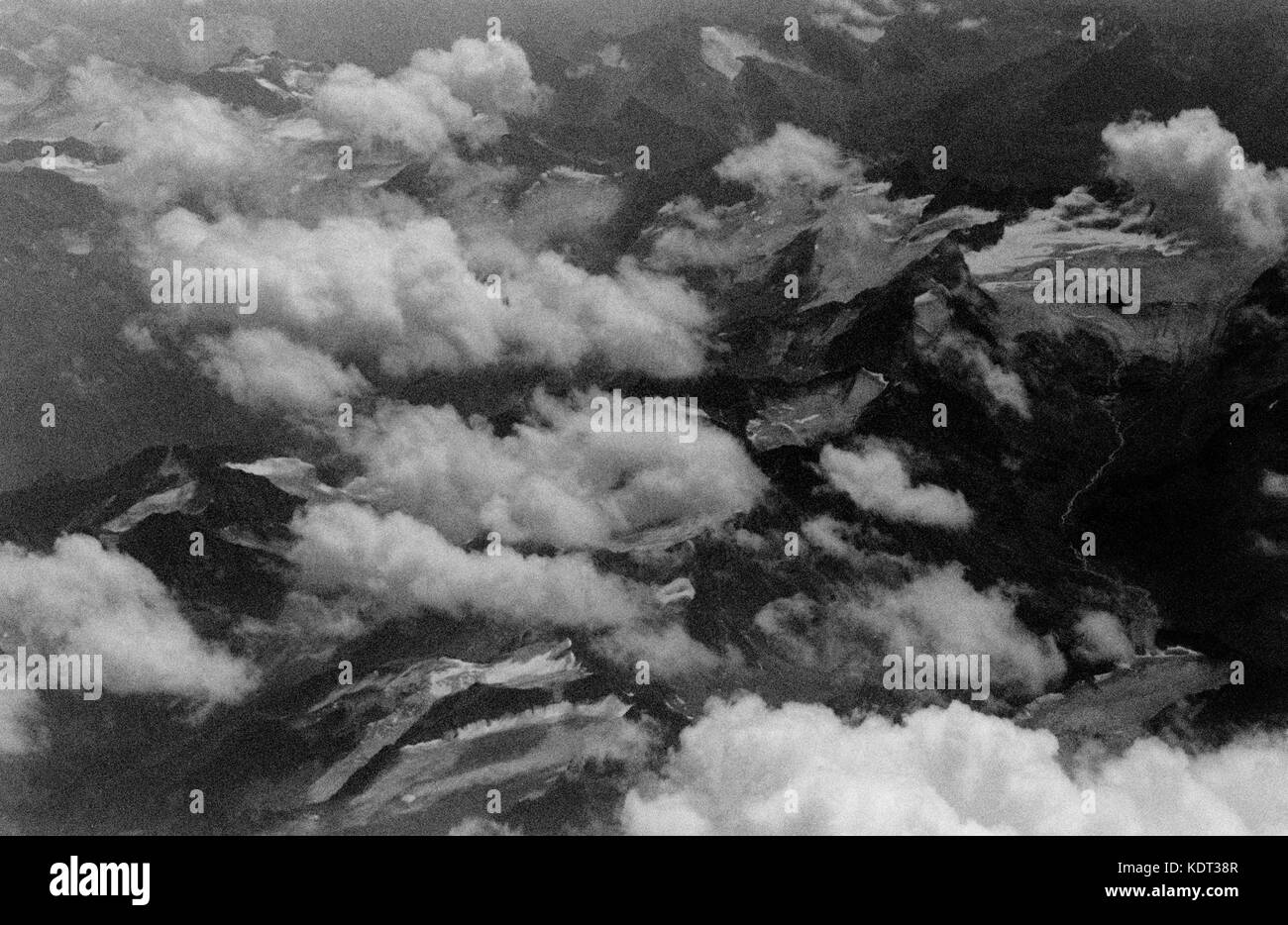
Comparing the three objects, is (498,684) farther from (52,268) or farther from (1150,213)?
(1150,213)

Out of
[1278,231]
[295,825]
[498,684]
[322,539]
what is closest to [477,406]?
[322,539]

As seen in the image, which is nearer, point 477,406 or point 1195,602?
point 477,406

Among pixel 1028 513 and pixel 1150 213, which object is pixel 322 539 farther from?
pixel 1150 213

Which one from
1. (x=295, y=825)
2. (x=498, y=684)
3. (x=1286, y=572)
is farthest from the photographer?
(x=498, y=684)

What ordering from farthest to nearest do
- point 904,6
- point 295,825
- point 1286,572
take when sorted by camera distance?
point 1286,572, point 295,825, point 904,6

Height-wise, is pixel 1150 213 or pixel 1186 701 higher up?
pixel 1150 213

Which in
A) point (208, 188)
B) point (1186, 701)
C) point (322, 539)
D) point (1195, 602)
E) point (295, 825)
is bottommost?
point (295, 825)
